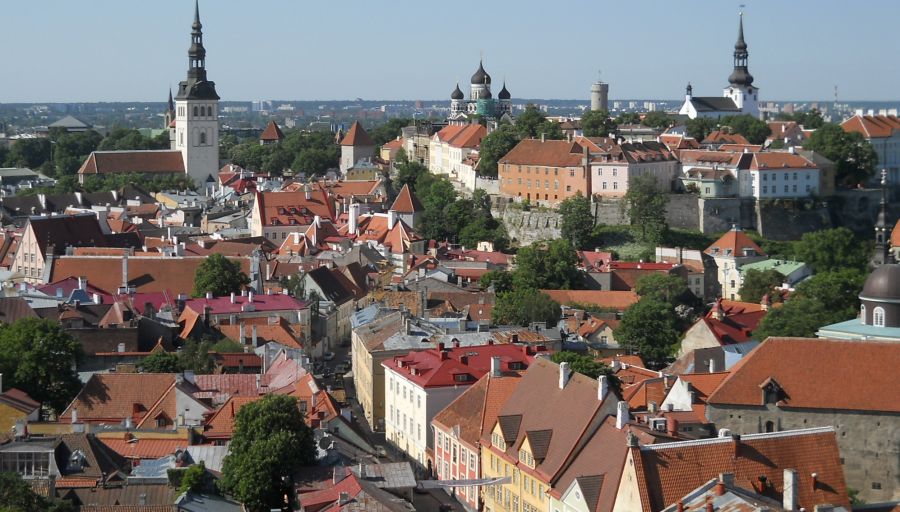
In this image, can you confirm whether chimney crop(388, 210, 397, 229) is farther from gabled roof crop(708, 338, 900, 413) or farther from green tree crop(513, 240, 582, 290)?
gabled roof crop(708, 338, 900, 413)

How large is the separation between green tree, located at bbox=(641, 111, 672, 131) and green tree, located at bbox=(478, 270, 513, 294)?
38340 millimetres

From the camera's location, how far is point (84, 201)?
96.0 meters

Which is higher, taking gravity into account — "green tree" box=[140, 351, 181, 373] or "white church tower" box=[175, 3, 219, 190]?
"white church tower" box=[175, 3, 219, 190]

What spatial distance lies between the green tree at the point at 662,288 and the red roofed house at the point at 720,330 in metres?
5.27

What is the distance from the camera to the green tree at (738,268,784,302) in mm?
66500

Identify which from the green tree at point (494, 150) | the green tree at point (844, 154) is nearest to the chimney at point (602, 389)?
the green tree at point (494, 150)

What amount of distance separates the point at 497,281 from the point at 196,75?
194 feet

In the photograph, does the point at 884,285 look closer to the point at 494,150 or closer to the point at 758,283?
the point at 758,283

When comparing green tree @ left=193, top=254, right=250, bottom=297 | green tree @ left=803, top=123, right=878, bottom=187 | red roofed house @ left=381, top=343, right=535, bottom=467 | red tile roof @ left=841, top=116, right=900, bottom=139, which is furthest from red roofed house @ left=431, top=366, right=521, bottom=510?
red tile roof @ left=841, top=116, right=900, bottom=139

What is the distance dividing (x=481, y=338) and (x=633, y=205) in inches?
1335

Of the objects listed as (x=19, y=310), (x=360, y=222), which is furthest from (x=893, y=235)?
(x=19, y=310)

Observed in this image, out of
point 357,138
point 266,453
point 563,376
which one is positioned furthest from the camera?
point 357,138

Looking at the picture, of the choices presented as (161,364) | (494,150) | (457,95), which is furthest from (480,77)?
(161,364)

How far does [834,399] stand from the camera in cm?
3281
